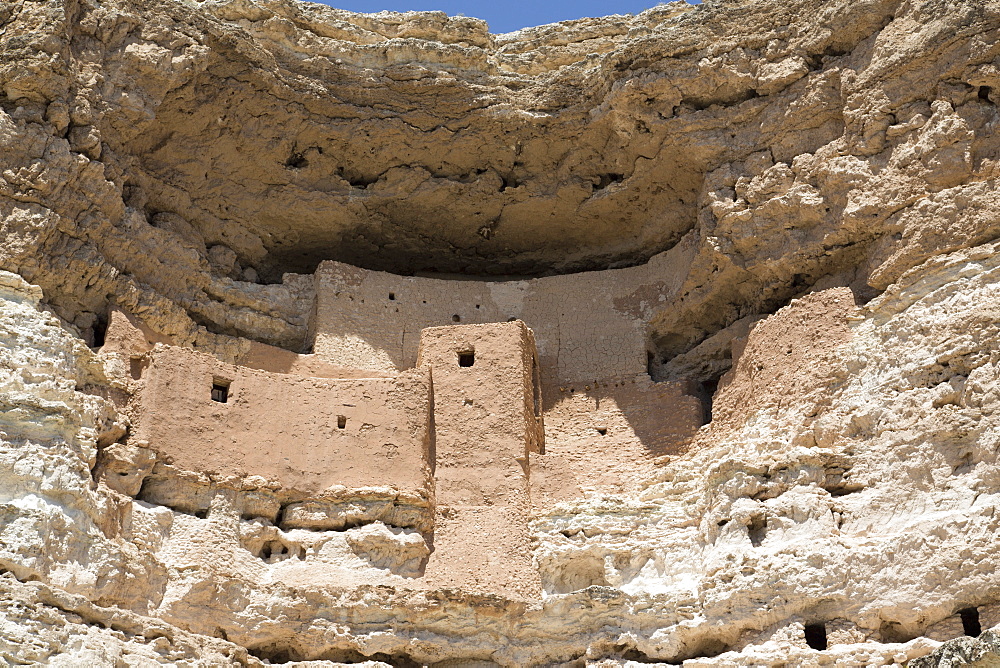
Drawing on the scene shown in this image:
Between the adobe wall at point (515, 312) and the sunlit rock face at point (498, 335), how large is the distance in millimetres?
58

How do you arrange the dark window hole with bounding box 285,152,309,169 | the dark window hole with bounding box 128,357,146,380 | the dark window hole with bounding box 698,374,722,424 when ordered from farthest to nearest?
the dark window hole with bounding box 285,152,309,169
the dark window hole with bounding box 698,374,722,424
the dark window hole with bounding box 128,357,146,380

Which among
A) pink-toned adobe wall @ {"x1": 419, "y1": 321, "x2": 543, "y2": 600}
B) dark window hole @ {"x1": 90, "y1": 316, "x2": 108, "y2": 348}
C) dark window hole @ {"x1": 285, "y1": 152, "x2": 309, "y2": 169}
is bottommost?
pink-toned adobe wall @ {"x1": 419, "y1": 321, "x2": 543, "y2": 600}

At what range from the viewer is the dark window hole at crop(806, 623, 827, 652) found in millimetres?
13609

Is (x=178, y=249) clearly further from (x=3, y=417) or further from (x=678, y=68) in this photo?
(x=678, y=68)

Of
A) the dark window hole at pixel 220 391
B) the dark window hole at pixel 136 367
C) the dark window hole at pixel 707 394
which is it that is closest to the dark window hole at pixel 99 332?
the dark window hole at pixel 136 367

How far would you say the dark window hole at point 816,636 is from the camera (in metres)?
13.6

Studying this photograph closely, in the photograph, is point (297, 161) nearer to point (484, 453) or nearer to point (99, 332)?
point (99, 332)

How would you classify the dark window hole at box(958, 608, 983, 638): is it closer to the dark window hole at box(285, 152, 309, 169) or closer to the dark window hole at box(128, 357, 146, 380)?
the dark window hole at box(128, 357, 146, 380)

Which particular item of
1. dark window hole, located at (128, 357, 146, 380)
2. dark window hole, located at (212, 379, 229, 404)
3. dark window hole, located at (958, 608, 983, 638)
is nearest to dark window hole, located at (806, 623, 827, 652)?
dark window hole, located at (958, 608, 983, 638)

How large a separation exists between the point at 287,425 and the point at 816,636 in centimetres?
668

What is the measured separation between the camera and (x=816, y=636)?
13680 mm

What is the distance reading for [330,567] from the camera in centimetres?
1559

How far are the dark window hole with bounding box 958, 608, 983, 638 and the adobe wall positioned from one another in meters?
6.46

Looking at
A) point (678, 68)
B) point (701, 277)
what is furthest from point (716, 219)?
point (678, 68)
